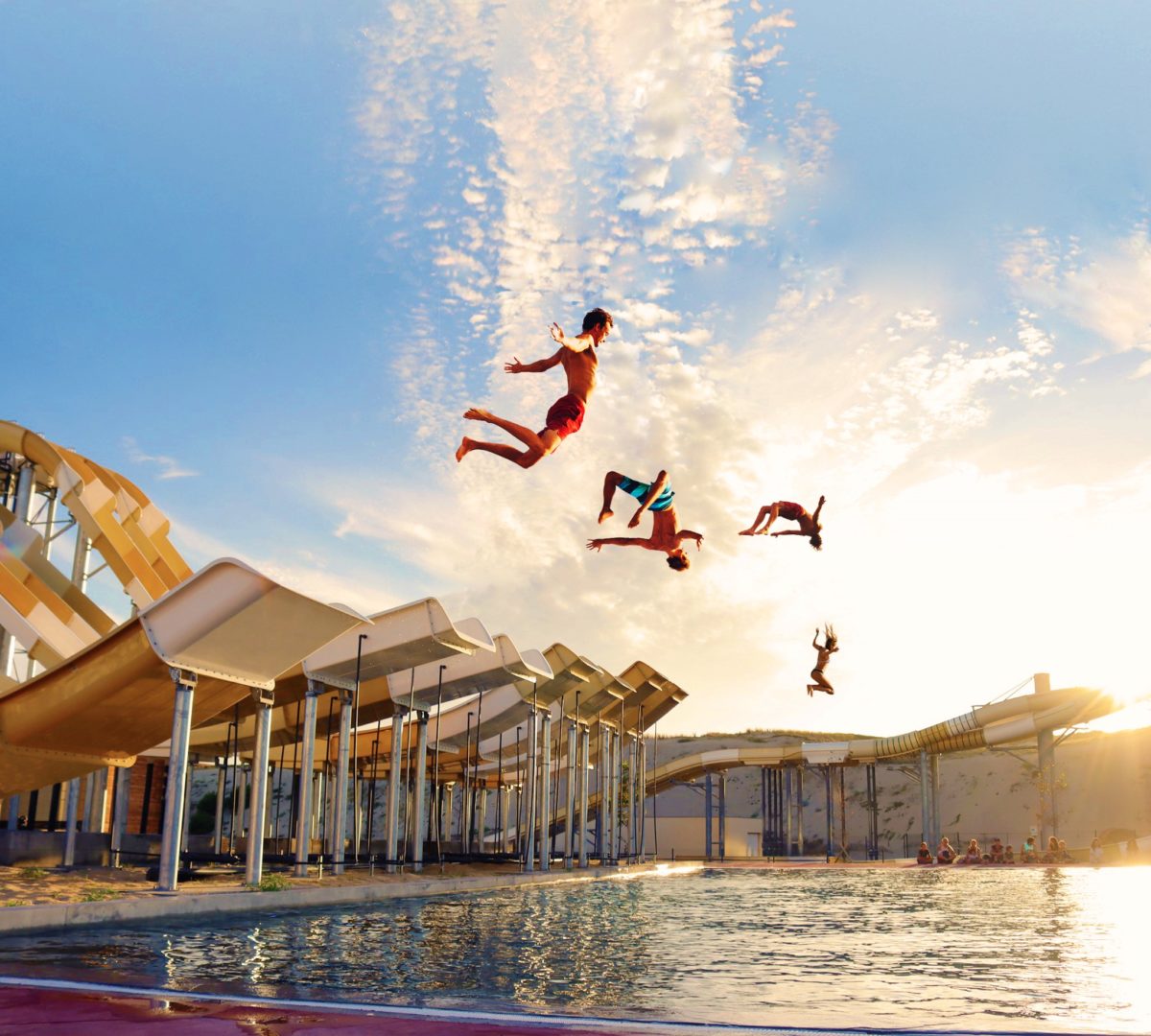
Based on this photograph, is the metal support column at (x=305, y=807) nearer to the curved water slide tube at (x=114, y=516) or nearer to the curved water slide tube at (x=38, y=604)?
the curved water slide tube at (x=114, y=516)

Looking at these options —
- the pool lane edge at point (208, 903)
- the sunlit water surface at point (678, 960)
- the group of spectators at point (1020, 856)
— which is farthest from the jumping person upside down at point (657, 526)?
the group of spectators at point (1020, 856)

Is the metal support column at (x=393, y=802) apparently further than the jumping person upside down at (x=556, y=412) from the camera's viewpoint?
Yes

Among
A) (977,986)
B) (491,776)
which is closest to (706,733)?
(491,776)

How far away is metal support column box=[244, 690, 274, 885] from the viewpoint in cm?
1712

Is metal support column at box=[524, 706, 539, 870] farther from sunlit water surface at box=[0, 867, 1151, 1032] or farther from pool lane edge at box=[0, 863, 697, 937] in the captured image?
sunlit water surface at box=[0, 867, 1151, 1032]

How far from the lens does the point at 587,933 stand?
475 inches

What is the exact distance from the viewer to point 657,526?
13.3 m

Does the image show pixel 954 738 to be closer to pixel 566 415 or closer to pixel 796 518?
pixel 796 518

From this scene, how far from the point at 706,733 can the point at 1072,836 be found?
37.1 m

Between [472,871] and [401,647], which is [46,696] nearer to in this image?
[401,647]

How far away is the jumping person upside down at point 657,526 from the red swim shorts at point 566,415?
1.91 metres

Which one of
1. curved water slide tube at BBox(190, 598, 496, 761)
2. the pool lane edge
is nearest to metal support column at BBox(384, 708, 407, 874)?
the pool lane edge

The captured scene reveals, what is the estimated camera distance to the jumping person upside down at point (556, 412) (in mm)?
10383

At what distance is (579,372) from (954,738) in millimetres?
39653
